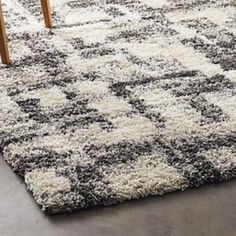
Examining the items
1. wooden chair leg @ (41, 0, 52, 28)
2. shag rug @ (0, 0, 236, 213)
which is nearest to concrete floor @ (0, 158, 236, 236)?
shag rug @ (0, 0, 236, 213)

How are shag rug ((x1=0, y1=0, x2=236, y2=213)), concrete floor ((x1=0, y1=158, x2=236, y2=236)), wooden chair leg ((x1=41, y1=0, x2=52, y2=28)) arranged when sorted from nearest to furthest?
concrete floor ((x1=0, y1=158, x2=236, y2=236)), shag rug ((x1=0, y1=0, x2=236, y2=213)), wooden chair leg ((x1=41, y1=0, x2=52, y2=28))

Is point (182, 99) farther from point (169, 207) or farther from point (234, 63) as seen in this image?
point (169, 207)

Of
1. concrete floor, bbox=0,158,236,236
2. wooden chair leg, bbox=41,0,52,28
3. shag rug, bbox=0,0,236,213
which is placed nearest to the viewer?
concrete floor, bbox=0,158,236,236

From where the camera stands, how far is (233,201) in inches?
46.0

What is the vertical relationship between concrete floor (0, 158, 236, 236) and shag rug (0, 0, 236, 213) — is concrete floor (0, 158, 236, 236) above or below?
below

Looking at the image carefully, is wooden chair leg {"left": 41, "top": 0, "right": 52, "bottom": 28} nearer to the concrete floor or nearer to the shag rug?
the shag rug

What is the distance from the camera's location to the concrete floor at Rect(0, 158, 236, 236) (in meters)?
1.08

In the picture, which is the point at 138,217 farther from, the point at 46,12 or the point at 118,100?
the point at 46,12

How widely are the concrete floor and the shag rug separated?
0.02 meters

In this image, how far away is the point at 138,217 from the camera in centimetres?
112

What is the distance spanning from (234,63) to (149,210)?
2.54 ft

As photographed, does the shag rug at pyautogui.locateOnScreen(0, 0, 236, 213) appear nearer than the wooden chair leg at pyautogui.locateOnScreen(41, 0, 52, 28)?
Yes

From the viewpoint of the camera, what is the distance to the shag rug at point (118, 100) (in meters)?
1.22

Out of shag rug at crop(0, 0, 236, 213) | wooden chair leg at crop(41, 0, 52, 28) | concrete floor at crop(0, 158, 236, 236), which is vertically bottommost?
concrete floor at crop(0, 158, 236, 236)
